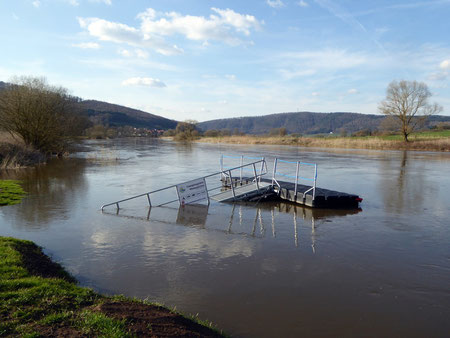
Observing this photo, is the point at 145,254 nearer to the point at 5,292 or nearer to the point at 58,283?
the point at 58,283

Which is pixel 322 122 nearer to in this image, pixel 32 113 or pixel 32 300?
pixel 32 113

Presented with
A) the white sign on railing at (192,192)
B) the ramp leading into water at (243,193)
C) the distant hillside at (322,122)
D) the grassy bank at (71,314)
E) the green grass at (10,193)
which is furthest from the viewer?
the distant hillside at (322,122)

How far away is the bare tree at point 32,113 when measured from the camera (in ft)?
95.0

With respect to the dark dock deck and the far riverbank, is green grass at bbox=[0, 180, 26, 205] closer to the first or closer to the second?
the dark dock deck

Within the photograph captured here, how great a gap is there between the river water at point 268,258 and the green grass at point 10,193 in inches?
22.3

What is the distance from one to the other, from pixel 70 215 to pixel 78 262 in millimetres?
4944

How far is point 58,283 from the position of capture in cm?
564

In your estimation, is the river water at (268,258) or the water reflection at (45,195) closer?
the river water at (268,258)

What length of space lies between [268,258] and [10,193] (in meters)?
13.6

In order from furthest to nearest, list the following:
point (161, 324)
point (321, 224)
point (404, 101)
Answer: point (404, 101)
point (321, 224)
point (161, 324)

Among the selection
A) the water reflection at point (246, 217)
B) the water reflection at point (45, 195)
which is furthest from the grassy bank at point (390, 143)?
the water reflection at point (45, 195)

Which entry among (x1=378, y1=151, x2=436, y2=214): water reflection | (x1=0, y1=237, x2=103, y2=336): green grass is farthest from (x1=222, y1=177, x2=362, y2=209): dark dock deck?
(x1=0, y1=237, x2=103, y2=336): green grass

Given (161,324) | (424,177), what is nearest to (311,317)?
(161,324)

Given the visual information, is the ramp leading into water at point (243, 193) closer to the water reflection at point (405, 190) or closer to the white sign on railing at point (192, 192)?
the white sign on railing at point (192, 192)
